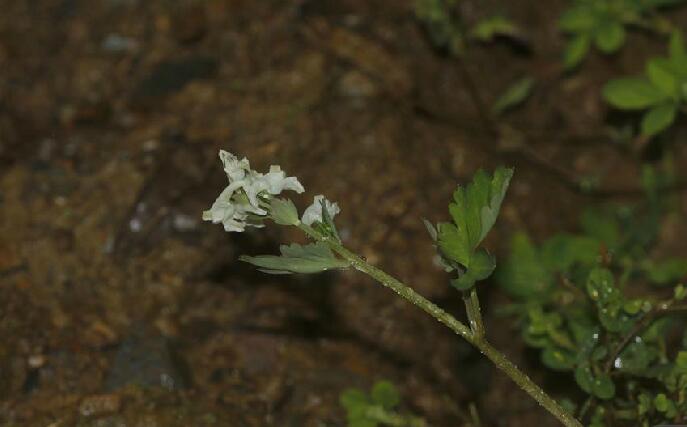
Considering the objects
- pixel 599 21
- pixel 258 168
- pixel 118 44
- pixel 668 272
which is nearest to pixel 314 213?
pixel 258 168

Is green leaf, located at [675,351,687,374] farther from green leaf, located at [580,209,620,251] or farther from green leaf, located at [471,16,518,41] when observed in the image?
green leaf, located at [471,16,518,41]

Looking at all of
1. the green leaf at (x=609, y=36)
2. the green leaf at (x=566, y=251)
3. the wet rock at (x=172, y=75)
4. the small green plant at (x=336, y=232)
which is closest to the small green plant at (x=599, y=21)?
the green leaf at (x=609, y=36)

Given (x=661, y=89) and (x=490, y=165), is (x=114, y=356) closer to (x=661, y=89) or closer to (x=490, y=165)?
(x=490, y=165)

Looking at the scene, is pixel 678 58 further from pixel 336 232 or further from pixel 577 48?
pixel 336 232

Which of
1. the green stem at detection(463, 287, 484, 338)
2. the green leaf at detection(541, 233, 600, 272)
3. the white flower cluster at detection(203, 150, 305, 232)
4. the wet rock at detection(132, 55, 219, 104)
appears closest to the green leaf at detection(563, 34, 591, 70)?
the green leaf at detection(541, 233, 600, 272)

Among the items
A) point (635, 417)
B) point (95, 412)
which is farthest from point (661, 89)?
point (95, 412)

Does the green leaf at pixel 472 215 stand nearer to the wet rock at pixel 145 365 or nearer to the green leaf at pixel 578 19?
the wet rock at pixel 145 365
